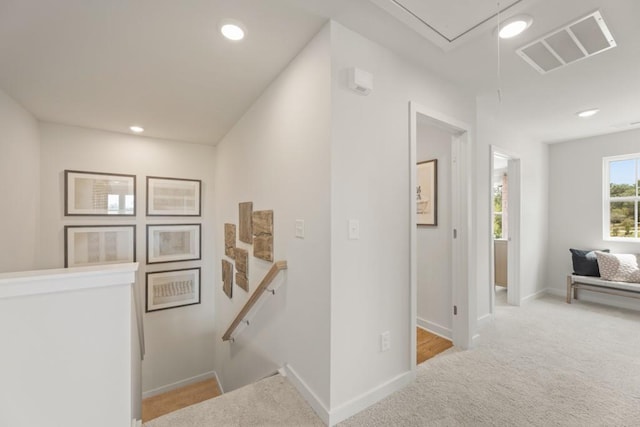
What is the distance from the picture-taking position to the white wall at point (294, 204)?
1.66m

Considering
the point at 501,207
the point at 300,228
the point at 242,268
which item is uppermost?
the point at 501,207

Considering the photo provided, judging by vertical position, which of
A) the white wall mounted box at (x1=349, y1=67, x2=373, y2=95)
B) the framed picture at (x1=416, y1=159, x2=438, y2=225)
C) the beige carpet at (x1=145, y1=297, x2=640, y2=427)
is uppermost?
the white wall mounted box at (x1=349, y1=67, x2=373, y2=95)

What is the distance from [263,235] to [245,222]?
544 mm

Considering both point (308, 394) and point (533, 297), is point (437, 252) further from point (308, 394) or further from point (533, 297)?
point (533, 297)

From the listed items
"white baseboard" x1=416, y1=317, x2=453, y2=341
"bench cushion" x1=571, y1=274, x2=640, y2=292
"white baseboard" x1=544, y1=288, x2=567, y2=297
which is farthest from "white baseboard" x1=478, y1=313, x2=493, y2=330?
"white baseboard" x1=544, y1=288, x2=567, y2=297

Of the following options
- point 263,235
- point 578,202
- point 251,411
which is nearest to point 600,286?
point 578,202

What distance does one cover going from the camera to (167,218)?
3.92 m

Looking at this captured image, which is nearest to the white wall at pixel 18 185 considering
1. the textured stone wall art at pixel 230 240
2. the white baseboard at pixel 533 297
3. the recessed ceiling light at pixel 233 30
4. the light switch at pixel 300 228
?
the textured stone wall art at pixel 230 240

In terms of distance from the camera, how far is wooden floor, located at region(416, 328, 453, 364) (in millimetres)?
2466

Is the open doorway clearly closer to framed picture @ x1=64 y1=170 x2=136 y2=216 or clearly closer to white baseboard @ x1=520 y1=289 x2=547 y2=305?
white baseboard @ x1=520 y1=289 x2=547 y2=305

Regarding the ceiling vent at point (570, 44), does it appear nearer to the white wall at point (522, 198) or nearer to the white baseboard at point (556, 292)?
the white wall at point (522, 198)

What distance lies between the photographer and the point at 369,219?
1797mm

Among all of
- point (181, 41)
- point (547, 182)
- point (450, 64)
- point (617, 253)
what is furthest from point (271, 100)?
point (617, 253)

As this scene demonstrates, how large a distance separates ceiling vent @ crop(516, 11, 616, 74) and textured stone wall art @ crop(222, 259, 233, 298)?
3.59 meters
